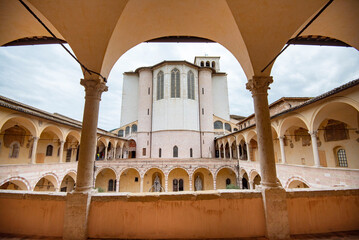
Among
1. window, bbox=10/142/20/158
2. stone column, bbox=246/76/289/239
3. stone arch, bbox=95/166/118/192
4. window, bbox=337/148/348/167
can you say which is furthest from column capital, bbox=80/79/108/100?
stone arch, bbox=95/166/118/192

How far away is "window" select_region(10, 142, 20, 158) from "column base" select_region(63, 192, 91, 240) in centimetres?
1581

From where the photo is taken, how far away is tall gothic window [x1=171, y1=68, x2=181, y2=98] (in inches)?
1126

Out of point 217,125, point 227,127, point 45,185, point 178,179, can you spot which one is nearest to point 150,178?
point 178,179

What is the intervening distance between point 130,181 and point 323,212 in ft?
76.7

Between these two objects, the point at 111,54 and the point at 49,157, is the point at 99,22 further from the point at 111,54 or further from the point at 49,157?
the point at 49,157

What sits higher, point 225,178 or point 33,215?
point 33,215

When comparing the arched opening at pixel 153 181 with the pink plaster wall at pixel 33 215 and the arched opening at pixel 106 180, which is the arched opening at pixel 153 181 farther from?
the pink plaster wall at pixel 33 215

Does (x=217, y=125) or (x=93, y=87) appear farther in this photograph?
(x=217, y=125)

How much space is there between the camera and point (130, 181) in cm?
2369

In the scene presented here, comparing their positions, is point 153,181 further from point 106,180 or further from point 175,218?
point 175,218

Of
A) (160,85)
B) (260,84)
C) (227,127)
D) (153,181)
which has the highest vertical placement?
(160,85)

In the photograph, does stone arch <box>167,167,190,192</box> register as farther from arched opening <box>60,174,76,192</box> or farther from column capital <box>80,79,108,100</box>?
column capital <box>80,79,108,100</box>

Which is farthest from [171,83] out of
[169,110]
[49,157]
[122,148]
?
[49,157]

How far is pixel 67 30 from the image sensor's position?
4.36 metres
